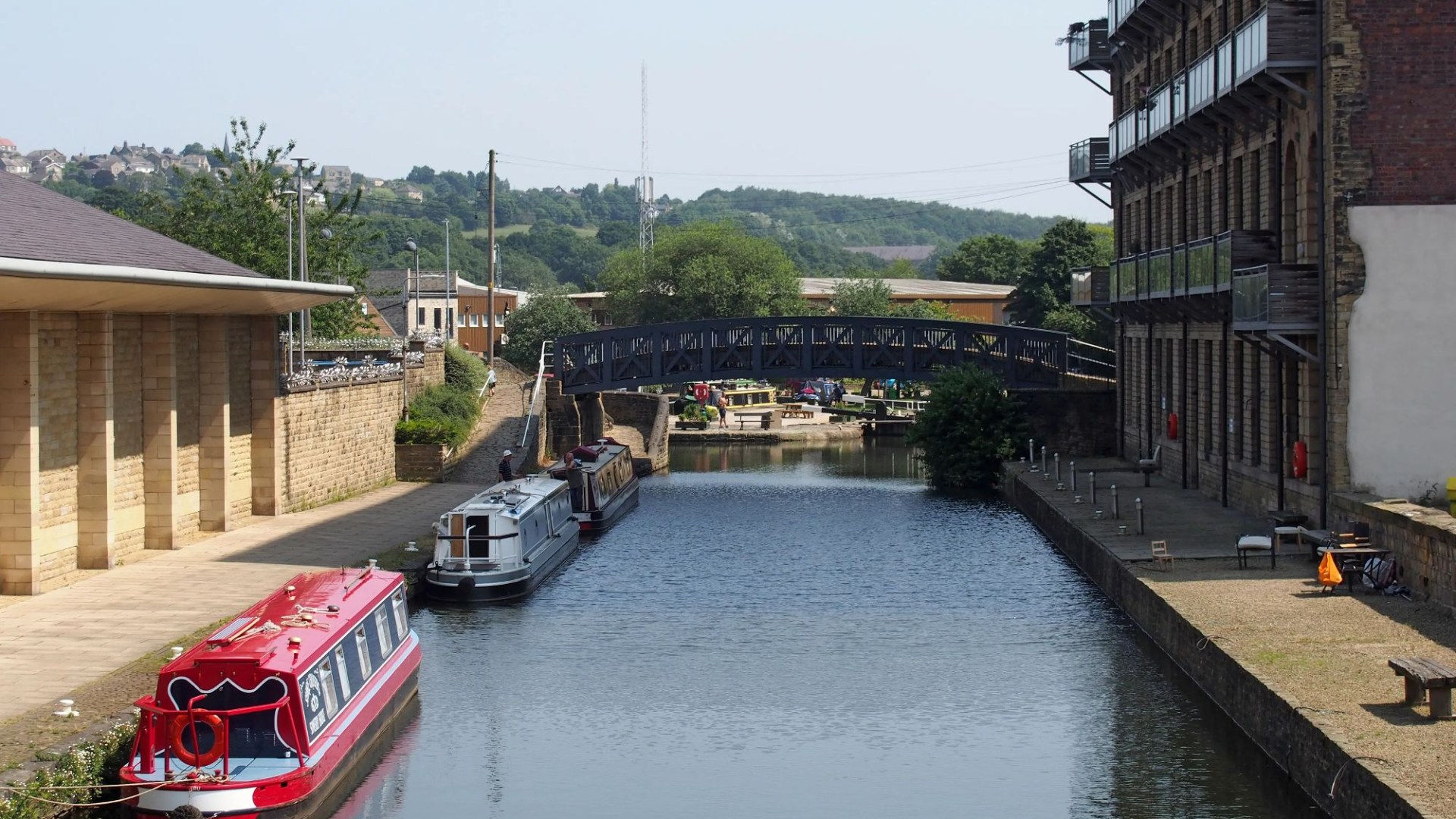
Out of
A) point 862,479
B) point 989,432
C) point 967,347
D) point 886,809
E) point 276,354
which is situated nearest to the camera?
point 886,809

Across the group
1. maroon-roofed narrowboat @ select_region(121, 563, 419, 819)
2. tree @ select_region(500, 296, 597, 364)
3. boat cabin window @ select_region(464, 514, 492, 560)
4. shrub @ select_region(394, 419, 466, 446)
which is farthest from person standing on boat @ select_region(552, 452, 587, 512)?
tree @ select_region(500, 296, 597, 364)

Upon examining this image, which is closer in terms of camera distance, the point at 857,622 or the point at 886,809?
the point at 886,809

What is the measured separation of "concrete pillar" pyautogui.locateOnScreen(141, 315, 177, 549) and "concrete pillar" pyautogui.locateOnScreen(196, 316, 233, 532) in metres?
2.69

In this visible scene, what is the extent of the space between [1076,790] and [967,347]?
43931mm

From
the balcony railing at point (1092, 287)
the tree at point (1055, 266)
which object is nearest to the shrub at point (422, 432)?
the balcony railing at point (1092, 287)

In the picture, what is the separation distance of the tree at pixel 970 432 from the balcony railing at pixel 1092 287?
3.70 metres

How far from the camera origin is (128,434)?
108ft

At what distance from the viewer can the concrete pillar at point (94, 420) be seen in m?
30.2

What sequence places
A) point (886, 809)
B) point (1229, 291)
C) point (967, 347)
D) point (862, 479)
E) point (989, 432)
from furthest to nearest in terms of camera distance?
point (967, 347), point (862, 479), point (989, 432), point (1229, 291), point (886, 809)

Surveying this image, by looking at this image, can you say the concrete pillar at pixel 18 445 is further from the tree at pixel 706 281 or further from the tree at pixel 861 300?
the tree at pixel 861 300

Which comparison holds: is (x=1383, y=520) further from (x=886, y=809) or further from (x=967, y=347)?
(x=967, y=347)

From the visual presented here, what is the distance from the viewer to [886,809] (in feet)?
62.3

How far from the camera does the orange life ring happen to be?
17.7 m

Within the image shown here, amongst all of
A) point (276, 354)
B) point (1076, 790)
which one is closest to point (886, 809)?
point (1076, 790)
